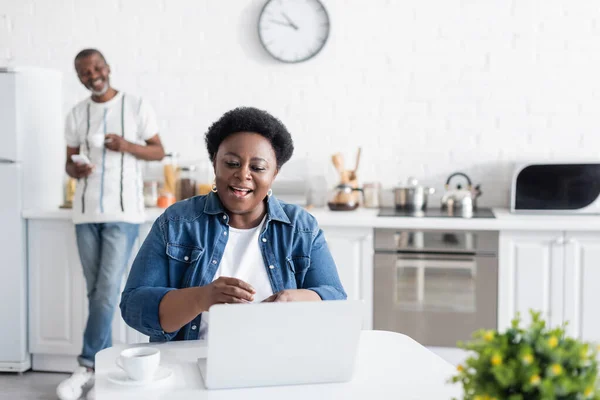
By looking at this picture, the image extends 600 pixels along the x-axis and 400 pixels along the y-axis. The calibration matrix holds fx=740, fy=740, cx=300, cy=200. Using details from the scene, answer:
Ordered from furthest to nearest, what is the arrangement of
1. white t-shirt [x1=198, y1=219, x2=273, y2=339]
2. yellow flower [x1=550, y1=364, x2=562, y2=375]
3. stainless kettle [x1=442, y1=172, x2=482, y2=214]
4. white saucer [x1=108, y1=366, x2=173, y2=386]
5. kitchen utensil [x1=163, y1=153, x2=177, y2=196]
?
kitchen utensil [x1=163, y1=153, x2=177, y2=196] → stainless kettle [x1=442, y1=172, x2=482, y2=214] → white t-shirt [x1=198, y1=219, x2=273, y2=339] → white saucer [x1=108, y1=366, x2=173, y2=386] → yellow flower [x1=550, y1=364, x2=562, y2=375]

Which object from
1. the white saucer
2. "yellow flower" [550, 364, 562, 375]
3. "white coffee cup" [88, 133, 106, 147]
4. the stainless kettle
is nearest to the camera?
"yellow flower" [550, 364, 562, 375]

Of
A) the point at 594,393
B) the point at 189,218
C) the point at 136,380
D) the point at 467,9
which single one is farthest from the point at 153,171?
the point at 594,393

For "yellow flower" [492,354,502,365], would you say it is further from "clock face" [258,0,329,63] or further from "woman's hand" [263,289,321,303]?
"clock face" [258,0,329,63]

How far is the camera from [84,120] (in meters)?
3.40

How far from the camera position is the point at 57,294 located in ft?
12.1

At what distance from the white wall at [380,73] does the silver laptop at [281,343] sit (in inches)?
104

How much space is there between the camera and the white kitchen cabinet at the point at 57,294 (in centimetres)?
365

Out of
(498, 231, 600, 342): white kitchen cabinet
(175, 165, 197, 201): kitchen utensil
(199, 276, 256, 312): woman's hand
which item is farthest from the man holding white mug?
(199, 276, 256, 312): woman's hand

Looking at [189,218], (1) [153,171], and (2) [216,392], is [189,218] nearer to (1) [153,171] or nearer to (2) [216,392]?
(2) [216,392]

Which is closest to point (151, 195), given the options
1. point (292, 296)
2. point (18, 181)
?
point (18, 181)

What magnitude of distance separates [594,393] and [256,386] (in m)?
0.68

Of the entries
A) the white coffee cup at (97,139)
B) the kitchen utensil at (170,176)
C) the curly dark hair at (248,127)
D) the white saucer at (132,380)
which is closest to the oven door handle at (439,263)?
the kitchen utensil at (170,176)

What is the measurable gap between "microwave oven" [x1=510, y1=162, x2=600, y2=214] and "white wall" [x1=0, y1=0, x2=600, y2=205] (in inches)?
13.1

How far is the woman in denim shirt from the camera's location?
6.05 feet
